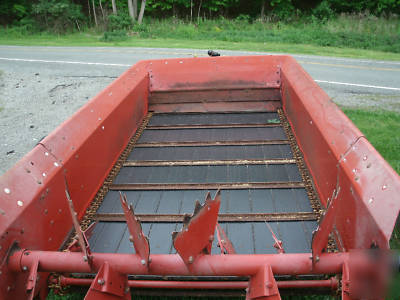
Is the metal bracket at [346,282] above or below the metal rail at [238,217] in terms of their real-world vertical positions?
above

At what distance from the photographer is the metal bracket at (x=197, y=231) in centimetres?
151

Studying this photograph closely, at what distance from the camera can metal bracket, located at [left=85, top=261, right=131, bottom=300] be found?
159cm

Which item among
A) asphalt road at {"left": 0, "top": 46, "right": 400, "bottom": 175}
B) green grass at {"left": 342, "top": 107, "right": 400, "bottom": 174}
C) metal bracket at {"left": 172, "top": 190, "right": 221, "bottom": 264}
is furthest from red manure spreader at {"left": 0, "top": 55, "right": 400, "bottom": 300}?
asphalt road at {"left": 0, "top": 46, "right": 400, "bottom": 175}

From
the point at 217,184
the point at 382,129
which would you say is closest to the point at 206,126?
the point at 217,184

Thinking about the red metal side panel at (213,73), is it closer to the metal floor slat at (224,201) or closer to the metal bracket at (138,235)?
the metal floor slat at (224,201)

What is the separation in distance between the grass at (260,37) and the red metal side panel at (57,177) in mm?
12473

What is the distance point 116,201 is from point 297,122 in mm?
1999

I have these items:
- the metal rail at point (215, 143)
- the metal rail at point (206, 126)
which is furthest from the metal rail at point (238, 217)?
the metal rail at point (206, 126)

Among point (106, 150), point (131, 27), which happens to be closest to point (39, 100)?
point (106, 150)

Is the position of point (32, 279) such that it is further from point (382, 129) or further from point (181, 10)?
point (181, 10)

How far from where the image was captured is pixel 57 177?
2.32 m

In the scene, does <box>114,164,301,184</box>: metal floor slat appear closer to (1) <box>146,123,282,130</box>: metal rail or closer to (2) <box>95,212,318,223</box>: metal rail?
(2) <box>95,212,318,223</box>: metal rail

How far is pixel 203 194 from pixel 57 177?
1.20 meters

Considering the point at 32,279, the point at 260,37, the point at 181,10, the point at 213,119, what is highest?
the point at 32,279
